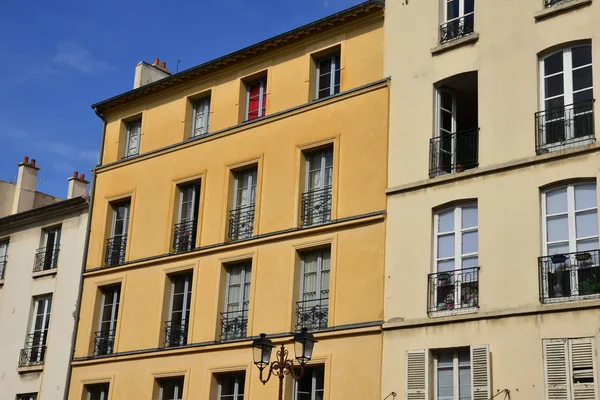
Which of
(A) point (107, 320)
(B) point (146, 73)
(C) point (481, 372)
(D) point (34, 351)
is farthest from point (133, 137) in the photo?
(C) point (481, 372)

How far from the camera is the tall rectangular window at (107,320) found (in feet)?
84.3

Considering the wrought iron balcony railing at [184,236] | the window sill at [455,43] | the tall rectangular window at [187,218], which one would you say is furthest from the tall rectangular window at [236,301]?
the window sill at [455,43]

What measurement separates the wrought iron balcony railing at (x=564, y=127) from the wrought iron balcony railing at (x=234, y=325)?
7.92m

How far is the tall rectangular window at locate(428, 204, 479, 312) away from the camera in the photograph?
18.9m

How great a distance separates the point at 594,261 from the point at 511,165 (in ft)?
8.45

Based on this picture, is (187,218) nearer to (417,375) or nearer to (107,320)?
(107,320)

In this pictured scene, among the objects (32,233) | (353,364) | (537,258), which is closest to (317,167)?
(353,364)

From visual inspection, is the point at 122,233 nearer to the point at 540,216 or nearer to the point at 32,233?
the point at 32,233

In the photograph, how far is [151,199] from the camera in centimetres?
2606

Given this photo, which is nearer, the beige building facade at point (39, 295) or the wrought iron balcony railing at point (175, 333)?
the wrought iron balcony railing at point (175, 333)

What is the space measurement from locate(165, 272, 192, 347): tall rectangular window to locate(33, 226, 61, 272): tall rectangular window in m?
5.34

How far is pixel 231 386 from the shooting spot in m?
22.6

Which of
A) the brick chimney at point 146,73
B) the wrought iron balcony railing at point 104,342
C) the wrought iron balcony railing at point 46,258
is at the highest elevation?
the brick chimney at point 146,73

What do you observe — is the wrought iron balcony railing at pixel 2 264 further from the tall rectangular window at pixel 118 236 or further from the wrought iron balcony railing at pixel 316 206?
the wrought iron balcony railing at pixel 316 206
